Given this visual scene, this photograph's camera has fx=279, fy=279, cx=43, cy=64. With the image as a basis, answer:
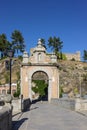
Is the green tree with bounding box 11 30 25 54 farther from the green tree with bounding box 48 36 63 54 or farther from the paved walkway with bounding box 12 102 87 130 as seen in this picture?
the paved walkway with bounding box 12 102 87 130

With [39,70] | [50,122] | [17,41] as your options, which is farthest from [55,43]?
[50,122]

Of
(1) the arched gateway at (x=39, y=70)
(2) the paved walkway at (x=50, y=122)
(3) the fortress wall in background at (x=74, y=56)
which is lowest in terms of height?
(2) the paved walkway at (x=50, y=122)

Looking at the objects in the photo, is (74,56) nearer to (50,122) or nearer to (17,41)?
(17,41)

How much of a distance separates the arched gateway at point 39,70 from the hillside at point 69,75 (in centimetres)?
2952

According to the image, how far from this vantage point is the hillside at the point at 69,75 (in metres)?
77.9

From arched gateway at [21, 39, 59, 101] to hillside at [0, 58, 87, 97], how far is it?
96.9ft

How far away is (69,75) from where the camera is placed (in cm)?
8119

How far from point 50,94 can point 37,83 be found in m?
22.4

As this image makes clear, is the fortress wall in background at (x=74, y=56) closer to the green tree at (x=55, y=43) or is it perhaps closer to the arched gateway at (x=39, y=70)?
the green tree at (x=55, y=43)

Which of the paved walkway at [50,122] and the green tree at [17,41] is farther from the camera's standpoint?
the green tree at [17,41]

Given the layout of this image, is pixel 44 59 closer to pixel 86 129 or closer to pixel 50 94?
pixel 50 94

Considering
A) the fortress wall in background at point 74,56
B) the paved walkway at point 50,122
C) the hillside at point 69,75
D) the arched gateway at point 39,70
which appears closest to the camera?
the paved walkway at point 50,122

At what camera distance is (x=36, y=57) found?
46.7 meters

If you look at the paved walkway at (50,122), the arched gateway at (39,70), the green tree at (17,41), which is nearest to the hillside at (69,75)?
the green tree at (17,41)
